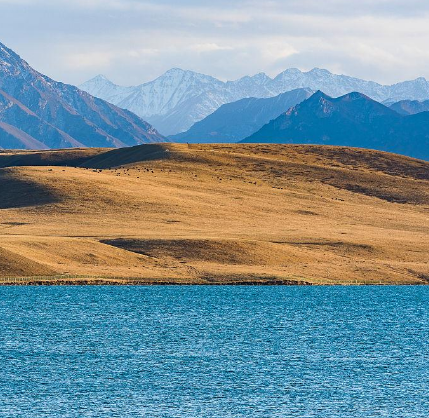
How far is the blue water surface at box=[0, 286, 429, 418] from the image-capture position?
196ft

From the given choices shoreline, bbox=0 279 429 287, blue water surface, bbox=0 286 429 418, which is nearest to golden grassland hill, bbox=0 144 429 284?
shoreline, bbox=0 279 429 287

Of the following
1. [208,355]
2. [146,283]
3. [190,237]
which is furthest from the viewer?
[190,237]

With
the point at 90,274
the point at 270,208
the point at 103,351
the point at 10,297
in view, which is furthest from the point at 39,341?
the point at 270,208

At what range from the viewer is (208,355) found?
77000 millimetres

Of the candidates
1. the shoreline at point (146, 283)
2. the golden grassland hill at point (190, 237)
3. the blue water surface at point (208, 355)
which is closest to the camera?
the blue water surface at point (208, 355)

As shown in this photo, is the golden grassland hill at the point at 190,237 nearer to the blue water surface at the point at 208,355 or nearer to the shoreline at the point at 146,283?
the shoreline at the point at 146,283

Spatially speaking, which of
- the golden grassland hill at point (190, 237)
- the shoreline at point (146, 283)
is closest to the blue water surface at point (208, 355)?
the shoreline at point (146, 283)

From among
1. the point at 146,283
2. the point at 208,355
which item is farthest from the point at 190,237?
the point at 208,355

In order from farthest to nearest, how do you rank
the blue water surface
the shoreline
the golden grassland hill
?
the golden grassland hill
the shoreline
the blue water surface

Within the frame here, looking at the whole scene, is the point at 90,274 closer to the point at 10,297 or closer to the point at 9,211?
the point at 10,297

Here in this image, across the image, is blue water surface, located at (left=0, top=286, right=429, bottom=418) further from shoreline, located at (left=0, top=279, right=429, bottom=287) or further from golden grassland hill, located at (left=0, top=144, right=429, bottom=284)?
golden grassland hill, located at (left=0, top=144, right=429, bottom=284)

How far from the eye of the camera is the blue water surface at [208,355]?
5969cm

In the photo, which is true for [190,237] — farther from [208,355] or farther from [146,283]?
[208,355]

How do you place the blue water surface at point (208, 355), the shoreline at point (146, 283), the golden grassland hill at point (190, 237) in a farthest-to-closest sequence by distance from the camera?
the golden grassland hill at point (190, 237) → the shoreline at point (146, 283) → the blue water surface at point (208, 355)
